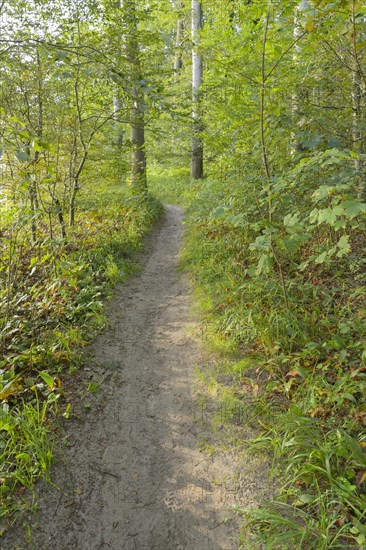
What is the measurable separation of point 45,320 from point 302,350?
12.2 feet

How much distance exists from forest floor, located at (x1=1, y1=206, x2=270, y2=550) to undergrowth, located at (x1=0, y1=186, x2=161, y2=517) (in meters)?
0.22

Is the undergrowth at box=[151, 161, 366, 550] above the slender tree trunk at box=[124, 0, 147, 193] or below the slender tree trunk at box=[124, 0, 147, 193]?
below

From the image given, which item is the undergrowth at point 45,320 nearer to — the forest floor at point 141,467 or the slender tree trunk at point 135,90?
the forest floor at point 141,467

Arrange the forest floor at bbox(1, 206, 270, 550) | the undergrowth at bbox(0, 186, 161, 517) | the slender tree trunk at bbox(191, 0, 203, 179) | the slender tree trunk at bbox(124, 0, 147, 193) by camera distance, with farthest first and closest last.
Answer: the slender tree trunk at bbox(191, 0, 203, 179), the slender tree trunk at bbox(124, 0, 147, 193), the undergrowth at bbox(0, 186, 161, 517), the forest floor at bbox(1, 206, 270, 550)

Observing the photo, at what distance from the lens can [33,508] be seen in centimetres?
279

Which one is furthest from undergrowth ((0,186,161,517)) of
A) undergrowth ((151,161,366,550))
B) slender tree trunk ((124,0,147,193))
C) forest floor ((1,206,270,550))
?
undergrowth ((151,161,366,550))

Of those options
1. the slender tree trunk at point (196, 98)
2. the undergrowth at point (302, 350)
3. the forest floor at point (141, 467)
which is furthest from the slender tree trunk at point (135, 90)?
the forest floor at point (141, 467)

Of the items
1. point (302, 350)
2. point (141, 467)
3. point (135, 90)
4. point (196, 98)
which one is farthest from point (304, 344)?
point (196, 98)

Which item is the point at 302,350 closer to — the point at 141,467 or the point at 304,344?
the point at 304,344

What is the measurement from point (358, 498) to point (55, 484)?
8.24ft

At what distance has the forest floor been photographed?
8.88 ft

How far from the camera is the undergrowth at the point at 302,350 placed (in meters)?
2.54

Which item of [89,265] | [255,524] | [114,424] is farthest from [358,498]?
[89,265]

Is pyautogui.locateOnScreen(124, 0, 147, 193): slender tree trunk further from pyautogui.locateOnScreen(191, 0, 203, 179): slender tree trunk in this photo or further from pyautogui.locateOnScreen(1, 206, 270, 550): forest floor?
pyautogui.locateOnScreen(1, 206, 270, 550): forest floor
